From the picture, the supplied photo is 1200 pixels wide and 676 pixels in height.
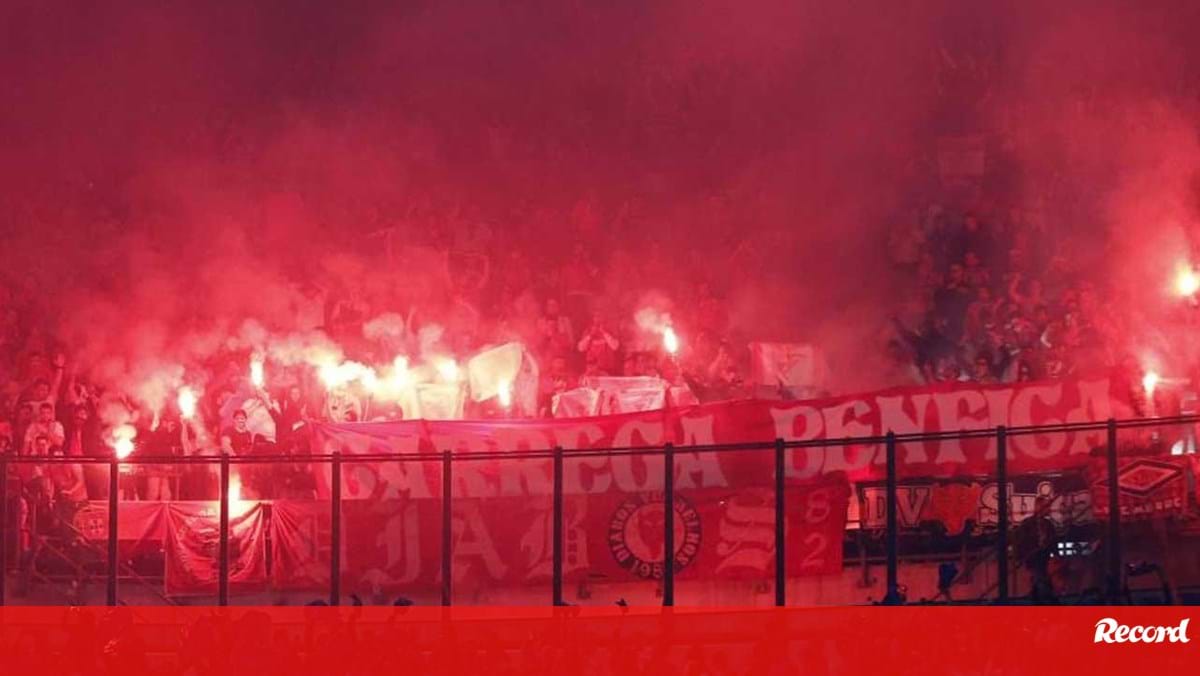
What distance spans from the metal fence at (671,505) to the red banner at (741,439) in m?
0.34

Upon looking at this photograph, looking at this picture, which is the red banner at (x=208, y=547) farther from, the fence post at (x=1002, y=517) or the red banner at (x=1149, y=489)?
the red banner at (x=1149, y=489)

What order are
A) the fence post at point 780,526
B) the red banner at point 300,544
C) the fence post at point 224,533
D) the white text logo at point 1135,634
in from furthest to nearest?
1. the red banner at point 300,544
2. the fence post at point 224,533
3. the fence post at point 780,526
4. the white text logo at point 1135,634

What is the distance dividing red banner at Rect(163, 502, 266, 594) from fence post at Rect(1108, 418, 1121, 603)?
803 centimetres

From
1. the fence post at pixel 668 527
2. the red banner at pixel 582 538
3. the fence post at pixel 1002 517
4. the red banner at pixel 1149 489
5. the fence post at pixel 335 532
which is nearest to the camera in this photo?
the fence post at pixel 1002 517

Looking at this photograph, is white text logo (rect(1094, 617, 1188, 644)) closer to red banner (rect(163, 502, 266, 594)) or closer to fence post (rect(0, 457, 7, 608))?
red banner (rect(163, 502, 266, 594))

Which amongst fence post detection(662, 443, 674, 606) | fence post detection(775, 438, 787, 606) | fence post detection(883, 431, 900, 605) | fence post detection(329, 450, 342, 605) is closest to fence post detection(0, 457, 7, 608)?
fence post detection(329, 450, 342, 605)

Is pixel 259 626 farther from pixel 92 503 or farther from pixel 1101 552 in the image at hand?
pixel 1101 552

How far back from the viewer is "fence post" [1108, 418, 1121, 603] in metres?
13.4

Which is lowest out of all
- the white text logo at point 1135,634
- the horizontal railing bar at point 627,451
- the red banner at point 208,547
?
the white text logo at point 1135,634

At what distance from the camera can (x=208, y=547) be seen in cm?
1717

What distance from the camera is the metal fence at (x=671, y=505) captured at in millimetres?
13969

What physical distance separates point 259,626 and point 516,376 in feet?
31.0

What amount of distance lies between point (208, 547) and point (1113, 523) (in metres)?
8.76

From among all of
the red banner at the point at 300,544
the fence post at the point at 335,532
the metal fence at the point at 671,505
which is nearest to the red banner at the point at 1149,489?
the metal fence at the point at 671,505
